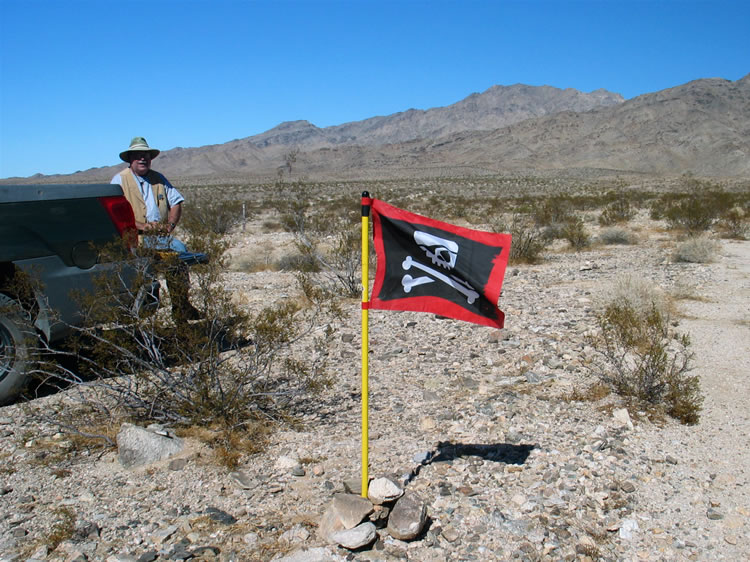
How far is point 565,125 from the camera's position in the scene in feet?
368

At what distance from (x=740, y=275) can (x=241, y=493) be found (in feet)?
31.8

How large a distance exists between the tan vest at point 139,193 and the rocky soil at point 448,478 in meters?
1.85

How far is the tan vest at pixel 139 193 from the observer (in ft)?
18.4

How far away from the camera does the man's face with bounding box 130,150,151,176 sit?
18.5 ft

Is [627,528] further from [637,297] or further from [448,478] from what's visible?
[637,297]

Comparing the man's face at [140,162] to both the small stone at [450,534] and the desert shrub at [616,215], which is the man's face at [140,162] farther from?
the desert shrub at [616,215]

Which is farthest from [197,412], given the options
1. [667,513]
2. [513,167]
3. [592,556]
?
[513,167]

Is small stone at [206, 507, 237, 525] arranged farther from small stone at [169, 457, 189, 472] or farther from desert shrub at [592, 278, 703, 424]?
desert shrub at [592, 278, 703, 424]

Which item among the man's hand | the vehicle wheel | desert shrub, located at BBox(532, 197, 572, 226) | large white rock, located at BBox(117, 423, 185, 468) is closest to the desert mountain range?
desert shrub, located at BBox(532, 197, 572, 226)

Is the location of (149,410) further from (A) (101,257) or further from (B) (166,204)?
(B) (166,204)

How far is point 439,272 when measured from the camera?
3.72 m

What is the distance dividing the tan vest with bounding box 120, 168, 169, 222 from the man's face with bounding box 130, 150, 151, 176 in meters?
0.06

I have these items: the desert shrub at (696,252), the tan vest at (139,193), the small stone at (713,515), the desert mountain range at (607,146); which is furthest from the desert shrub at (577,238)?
the desert mountain range at (607,146)

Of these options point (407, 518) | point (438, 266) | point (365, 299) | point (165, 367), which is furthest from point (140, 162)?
point (407, 518)
